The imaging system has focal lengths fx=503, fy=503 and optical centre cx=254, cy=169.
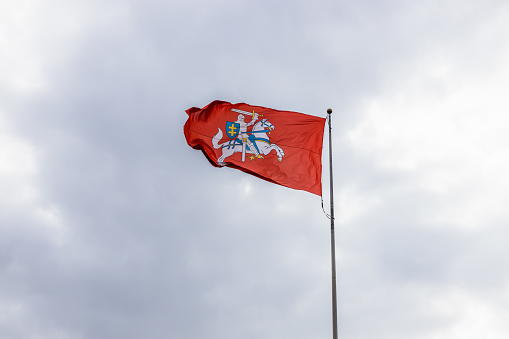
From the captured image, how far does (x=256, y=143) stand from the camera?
26.1m

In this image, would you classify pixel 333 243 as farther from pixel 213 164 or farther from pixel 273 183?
pixel 213 164

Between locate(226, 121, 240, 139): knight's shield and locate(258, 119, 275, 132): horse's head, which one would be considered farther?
locate(226, 121, 240, 139): knight's shield

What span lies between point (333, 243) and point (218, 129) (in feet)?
29.4

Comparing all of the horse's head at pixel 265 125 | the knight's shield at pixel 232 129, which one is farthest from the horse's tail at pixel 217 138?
the horse's head at pixel 265 125

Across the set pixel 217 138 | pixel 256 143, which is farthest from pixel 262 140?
pixel 217 138

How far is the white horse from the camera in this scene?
25.9 m

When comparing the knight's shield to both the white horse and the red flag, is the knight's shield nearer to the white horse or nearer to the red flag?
the red flag

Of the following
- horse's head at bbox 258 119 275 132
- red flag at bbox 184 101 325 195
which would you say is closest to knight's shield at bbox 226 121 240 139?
red flag at bbox 184 101 325 195

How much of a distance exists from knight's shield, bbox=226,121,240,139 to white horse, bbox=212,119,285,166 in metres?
0.33

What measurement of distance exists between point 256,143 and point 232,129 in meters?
1.68

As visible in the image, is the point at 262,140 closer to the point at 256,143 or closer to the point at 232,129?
the point at 256,143

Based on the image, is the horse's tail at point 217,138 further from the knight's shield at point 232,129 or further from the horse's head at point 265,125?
the horse's head at point 265,125
